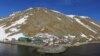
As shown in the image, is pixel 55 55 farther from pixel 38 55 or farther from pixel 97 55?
pixel 97 55

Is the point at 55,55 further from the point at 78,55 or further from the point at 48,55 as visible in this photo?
the point at 78,55

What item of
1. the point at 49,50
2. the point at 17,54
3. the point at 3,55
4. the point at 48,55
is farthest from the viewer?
the point at 49,50


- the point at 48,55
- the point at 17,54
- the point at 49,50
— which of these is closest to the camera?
the point at 17,54

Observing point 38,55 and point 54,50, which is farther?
point 54,50

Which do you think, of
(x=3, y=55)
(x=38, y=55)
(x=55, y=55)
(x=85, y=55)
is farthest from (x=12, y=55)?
(x=85, y=55)

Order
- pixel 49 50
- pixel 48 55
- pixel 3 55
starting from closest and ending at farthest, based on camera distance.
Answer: pixel 3 55 < pixel 48 55 < pixel 49 50

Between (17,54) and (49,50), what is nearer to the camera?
(17,54)

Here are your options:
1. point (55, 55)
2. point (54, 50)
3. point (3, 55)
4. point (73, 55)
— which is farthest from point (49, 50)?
point (3, 55)

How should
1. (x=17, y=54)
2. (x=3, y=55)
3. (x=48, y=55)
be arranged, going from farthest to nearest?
1. (x=48, y=55)
2. (x=17, y=54)
3. (x=3, y=55)

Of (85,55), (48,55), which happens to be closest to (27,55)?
(48,55)
